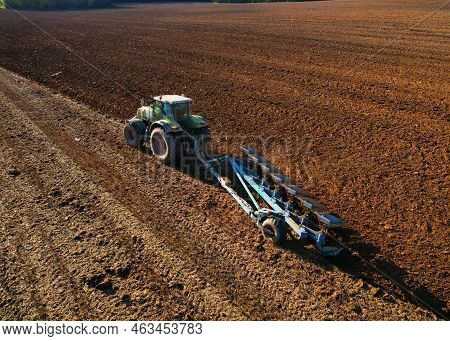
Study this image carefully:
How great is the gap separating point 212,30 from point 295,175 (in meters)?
28.7

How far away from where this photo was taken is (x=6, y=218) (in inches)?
340

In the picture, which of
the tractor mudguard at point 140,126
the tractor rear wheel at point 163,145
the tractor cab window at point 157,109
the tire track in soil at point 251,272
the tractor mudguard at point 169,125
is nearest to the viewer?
the tire track in soil at point 251,272

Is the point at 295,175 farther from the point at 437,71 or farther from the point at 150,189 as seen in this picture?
the point at 437,71

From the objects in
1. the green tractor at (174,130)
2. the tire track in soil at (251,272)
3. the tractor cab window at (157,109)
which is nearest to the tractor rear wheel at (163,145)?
the green tractor at (174,130)

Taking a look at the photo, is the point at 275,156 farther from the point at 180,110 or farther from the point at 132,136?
the point at 132,136

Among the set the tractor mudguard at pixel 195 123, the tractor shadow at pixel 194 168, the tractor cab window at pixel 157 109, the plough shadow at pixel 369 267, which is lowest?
the plough shadow at pixel 369 267

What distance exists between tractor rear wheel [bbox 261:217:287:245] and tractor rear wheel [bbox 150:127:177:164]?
3.76 m

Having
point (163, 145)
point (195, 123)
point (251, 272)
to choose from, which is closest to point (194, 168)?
point (163, 145)

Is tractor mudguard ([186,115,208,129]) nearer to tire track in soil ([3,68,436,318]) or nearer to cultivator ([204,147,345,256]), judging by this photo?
cultivator ([204,147,345,256])

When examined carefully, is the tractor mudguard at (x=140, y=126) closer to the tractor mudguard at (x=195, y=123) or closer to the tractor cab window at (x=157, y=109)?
the tractor cab window at (x=157, y=109)

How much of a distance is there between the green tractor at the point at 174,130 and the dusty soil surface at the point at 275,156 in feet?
2.07

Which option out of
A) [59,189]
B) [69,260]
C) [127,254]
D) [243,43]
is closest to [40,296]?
[69,260]

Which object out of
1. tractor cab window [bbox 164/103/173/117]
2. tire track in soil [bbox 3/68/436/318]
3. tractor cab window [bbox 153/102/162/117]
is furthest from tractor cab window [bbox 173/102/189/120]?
tire track in soil [bbox 3/68/436/318]

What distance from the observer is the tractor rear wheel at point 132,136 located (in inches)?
462
